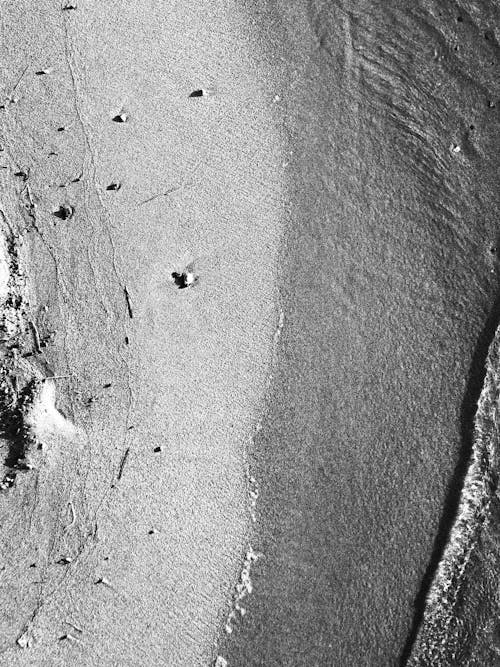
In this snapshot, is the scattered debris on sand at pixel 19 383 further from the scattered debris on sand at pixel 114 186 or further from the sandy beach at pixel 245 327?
the scattered debris on sand at pixel 114 186

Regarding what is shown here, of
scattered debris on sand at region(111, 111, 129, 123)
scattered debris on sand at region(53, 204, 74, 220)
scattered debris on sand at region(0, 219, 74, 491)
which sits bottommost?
scattered debris on sand at region(0, 219, 74, 491)

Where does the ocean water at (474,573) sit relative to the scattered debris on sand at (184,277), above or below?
below

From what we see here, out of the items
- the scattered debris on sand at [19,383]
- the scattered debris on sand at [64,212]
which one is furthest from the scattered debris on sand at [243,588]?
the scattered debris on sand at [64,212]

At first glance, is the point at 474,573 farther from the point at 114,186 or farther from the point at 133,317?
the point at 114,186

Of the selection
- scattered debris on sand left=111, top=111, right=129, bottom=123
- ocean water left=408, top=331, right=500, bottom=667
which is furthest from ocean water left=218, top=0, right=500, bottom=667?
scattered debris on sand left=111, top=111, right=129, bottom=123

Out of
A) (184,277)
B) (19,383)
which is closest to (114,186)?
(184,277)

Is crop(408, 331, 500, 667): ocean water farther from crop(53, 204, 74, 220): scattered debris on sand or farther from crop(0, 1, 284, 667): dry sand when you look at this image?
crop(53, 204, 74, 220): scattered debris on sand

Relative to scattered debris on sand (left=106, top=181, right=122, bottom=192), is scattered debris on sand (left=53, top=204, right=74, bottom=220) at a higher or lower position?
lower
